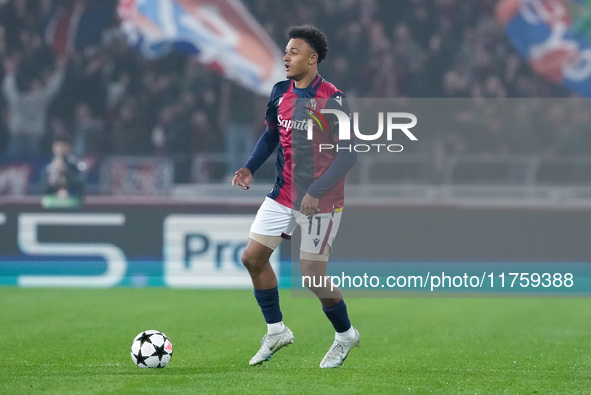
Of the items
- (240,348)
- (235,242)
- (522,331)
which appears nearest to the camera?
(240,348)

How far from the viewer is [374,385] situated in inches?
215

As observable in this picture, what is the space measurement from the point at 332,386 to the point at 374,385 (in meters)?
0.26

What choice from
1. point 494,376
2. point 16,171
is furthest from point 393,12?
point 494,376

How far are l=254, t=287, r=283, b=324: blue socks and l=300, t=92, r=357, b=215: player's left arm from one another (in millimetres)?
663

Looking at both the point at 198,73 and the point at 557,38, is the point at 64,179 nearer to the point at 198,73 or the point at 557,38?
the point at 198,73

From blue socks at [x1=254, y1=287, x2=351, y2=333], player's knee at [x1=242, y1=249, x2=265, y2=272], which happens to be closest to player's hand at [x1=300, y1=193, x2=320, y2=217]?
player's knee at [x1=242, y1=249, x2=265, y2=272]

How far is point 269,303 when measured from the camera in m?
6.36

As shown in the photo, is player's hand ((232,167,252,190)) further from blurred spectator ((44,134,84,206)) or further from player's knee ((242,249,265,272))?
blurred spectator ((44,134,84,206))

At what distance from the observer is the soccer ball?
20.2 ft

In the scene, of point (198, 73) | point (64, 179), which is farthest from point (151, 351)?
point (198, 73)

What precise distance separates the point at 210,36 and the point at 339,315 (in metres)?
12.4

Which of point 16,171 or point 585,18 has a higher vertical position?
point 585,18

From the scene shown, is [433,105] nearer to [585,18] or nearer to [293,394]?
[585,18]

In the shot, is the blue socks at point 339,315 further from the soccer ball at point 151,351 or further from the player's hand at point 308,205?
A: the soccer ball at point 151,351
